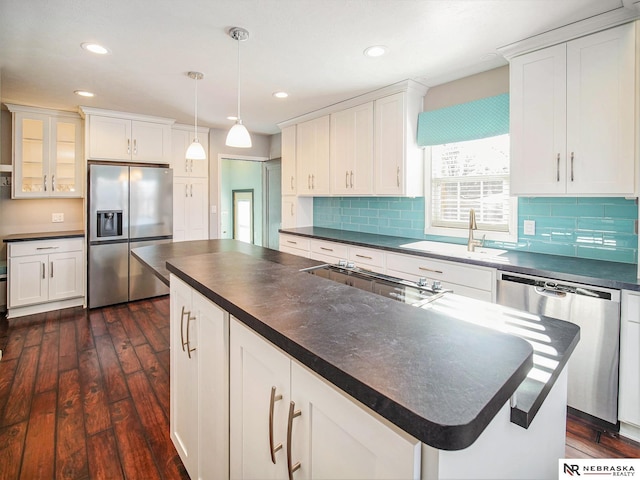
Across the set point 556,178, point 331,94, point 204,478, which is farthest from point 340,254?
point 204,478

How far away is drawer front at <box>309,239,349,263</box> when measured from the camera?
354cm

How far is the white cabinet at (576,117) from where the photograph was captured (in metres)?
2.00

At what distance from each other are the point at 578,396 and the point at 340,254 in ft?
7.21

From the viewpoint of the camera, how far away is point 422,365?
67 cm

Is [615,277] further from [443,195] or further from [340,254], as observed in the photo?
[340,254]

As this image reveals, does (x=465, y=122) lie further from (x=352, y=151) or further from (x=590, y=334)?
(x=590, y=334)

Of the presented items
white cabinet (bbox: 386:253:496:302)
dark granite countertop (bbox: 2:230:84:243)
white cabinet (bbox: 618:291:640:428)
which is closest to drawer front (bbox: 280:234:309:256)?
white cabinet (bbox: 386:253:496:302)

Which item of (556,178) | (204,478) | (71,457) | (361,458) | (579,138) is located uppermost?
(579,138)

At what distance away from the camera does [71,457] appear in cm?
179

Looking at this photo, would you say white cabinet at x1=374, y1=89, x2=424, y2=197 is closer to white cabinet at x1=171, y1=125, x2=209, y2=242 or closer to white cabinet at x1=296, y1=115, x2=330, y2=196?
Result: white cabinet at x1=296, y1=115, x2=330, y2=196

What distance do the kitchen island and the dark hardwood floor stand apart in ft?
3.60

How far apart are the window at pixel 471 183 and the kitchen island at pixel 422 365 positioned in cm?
202

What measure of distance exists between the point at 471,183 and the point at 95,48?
326 centimetres

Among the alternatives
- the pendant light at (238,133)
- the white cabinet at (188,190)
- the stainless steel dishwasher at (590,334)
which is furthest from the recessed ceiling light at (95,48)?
the stainless steel dishwasher at (590,334)
